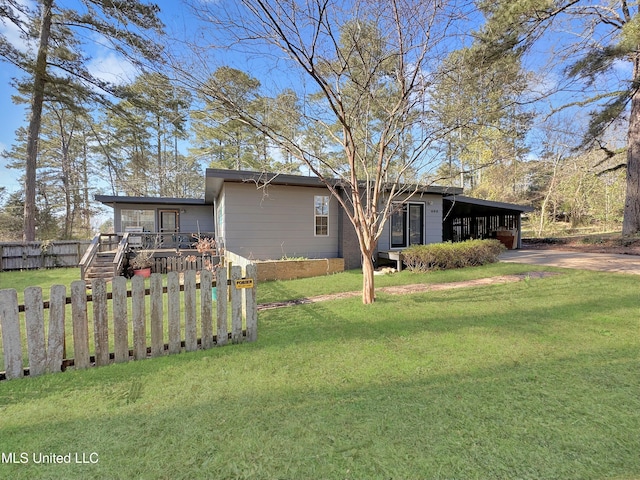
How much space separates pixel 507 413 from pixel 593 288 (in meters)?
5.33

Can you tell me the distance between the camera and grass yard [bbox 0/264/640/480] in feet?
5.29

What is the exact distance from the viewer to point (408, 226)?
1121cm

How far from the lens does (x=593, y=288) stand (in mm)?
5590

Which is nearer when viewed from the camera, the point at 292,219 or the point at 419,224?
the point at 292,219

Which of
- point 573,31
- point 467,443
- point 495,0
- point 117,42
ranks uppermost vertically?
point 573,31

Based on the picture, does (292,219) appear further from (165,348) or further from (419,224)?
(165,348)

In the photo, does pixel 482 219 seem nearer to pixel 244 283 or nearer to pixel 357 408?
pixel 244 283

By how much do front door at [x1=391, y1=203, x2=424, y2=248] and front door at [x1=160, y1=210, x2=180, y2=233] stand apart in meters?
11.6

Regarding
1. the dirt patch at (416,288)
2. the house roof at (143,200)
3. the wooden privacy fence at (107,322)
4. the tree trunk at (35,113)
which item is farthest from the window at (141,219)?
the wooden privacy fence at (107,322)

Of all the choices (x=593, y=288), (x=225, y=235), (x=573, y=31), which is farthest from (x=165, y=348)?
(x=573, y=31)

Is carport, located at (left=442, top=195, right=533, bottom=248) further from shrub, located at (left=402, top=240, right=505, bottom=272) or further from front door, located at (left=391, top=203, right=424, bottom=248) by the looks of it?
shrub, located at (left=402, top=240, right=505, bottom=272)

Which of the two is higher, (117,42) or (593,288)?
(117,42)

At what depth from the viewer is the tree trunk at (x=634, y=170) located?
12164 mm

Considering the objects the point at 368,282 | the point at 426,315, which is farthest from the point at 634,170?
the point at 368,282
